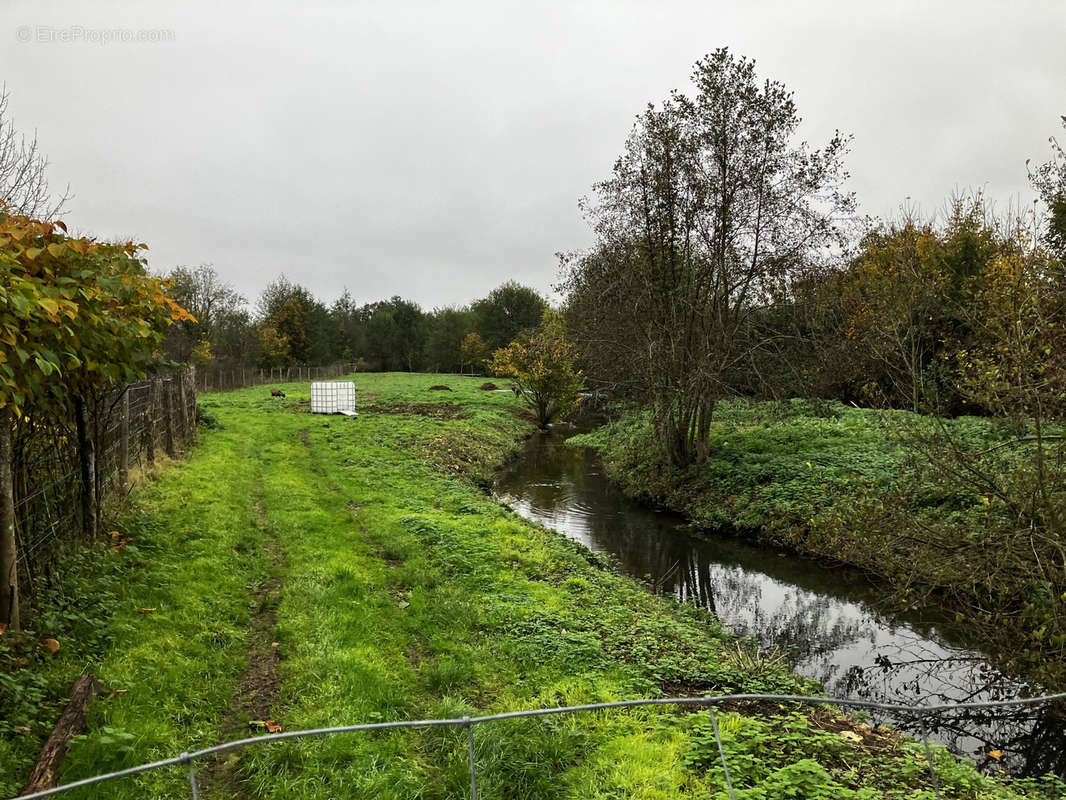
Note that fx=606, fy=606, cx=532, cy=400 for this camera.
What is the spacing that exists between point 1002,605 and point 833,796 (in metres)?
4.62

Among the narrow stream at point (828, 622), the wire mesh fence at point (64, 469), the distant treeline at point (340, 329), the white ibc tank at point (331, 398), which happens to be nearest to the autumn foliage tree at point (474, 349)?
the distant treeline at point (340, 329)

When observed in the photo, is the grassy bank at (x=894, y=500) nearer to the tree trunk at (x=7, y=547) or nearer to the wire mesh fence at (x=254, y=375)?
the tree trunk at (x=7, y=547)

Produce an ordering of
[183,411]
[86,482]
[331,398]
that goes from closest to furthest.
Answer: [86,482] → [183,411] → [331,398]

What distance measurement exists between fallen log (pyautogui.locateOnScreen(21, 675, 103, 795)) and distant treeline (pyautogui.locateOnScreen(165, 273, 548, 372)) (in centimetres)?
4030

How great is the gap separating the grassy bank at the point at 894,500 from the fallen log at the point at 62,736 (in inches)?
337

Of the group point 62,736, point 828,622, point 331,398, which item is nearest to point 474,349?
point 331,398

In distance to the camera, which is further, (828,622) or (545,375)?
(545,375)

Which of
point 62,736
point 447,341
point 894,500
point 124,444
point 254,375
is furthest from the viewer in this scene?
point 447,341

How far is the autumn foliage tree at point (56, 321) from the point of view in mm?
4402

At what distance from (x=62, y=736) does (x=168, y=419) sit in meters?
11.4

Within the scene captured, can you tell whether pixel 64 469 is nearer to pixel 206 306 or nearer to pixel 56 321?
pixel 56 321

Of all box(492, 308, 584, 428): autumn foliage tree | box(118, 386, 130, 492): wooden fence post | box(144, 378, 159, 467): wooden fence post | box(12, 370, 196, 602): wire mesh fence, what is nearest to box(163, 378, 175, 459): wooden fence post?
box(144, 378, 159, 467): wooden fence post

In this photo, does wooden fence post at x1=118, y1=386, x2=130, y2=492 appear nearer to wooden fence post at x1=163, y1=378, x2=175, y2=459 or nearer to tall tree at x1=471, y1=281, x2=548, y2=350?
wooden fence post at x1=163, y1=378, x2=175, y2=459

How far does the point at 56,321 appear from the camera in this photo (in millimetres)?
4551
